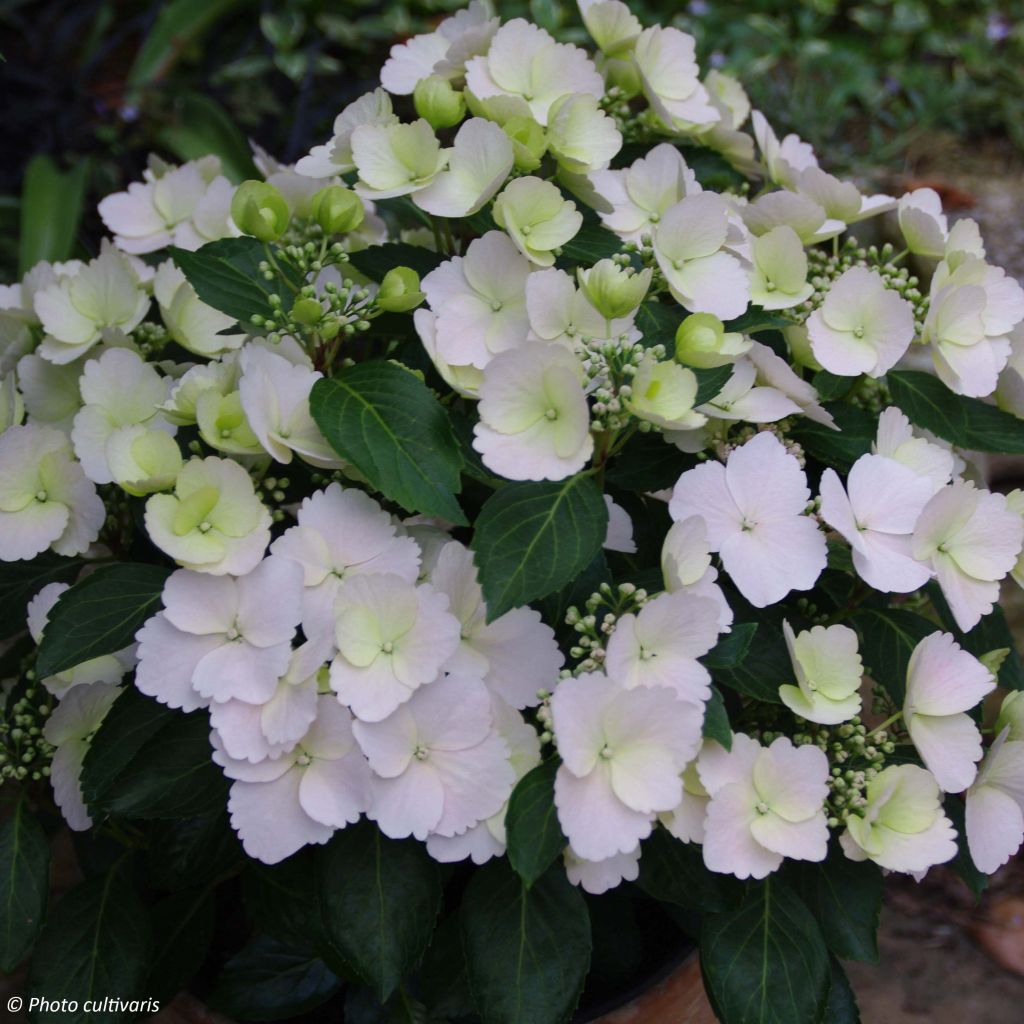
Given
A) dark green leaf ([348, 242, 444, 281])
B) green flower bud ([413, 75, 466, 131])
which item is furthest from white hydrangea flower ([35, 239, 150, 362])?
green flower bud ([413, 75, 466, 131])

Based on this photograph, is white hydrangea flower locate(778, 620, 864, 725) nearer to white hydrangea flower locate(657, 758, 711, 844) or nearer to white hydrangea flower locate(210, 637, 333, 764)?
white hydrangea flower locate(657, 758, 711, 844)

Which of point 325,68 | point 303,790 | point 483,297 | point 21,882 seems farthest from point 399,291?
point 325,68

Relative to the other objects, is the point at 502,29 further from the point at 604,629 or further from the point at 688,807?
the point at 688,807

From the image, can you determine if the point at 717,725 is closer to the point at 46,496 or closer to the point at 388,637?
the point at 388,637

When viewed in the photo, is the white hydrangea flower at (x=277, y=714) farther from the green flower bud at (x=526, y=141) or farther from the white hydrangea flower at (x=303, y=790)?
the green flower bud at (x=526, y=141)

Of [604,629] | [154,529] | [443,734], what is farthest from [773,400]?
[154,529]

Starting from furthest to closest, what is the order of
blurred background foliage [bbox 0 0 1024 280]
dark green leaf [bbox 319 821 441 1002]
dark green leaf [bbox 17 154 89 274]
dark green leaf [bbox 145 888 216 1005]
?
blurred background foliage [bbox 0 0 1024 280] → dark green leaf [bbox 17 154 89 274] → dark green leaf [bbox 145 888 216 1005] → dark green leaf [bbox 319 821 441 1002]
